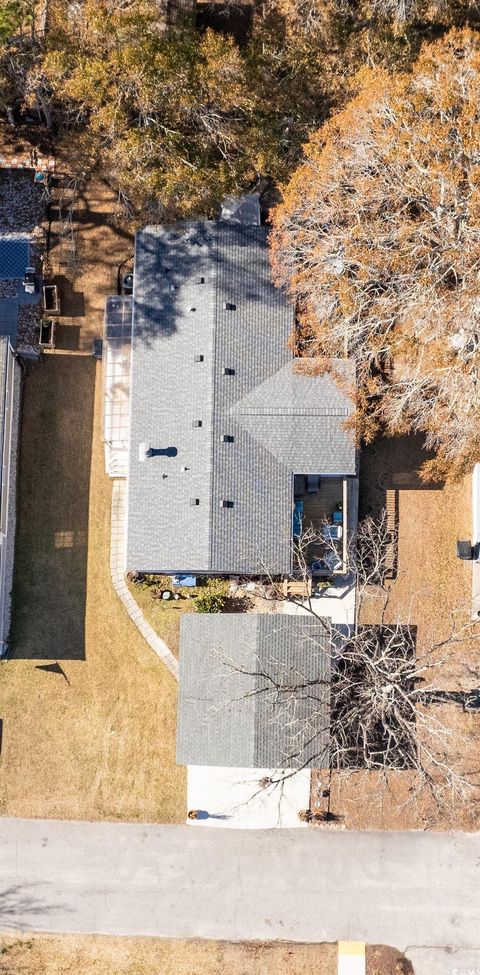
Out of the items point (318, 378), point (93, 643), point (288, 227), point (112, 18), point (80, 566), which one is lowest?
point (93, 643)

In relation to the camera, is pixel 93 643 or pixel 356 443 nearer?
pixel 356 443

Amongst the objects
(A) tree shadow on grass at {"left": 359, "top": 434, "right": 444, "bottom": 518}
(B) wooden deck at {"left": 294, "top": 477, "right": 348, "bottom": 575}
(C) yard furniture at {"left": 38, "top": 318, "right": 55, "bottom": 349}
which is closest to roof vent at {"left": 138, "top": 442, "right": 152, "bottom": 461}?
(B) wooden deck at {"left": 294, "top": 477, "right": 348, "bottom": 575}

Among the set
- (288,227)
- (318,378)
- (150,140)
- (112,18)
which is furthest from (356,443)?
(112,18)

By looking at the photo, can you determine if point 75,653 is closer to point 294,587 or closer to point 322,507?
point 294,587

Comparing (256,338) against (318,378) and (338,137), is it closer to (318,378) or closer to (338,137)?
(318,378)

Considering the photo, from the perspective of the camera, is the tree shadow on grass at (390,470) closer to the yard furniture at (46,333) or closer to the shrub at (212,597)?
the shrub at (212,597)

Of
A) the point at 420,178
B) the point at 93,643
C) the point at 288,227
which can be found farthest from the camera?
the point at 93,643
